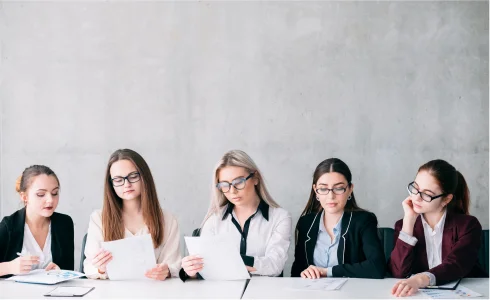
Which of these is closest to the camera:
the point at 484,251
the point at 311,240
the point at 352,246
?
the point at 352,246

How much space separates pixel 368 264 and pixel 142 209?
1.36 m

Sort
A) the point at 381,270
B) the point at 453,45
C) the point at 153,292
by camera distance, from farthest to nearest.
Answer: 1. the point at 453,45
2. the point at 381,270
3. the point at 153,292

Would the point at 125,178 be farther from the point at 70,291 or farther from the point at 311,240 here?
the point at 311,240

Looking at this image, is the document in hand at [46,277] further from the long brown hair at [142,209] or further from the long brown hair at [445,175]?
the long brown hair at [445,175]

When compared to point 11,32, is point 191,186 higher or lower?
lower

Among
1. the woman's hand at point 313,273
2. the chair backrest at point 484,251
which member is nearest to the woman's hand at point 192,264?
the woman's hand at point 313,273

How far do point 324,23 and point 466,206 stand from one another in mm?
1942

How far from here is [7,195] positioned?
5.21m

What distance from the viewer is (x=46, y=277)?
3.39 m

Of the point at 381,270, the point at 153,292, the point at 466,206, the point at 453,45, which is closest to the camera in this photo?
the point at 153,292

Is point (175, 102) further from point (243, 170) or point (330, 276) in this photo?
point (330, 276)

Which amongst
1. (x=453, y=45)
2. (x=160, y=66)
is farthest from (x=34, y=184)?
(x=453, y=45)

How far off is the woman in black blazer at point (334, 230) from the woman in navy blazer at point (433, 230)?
160mm

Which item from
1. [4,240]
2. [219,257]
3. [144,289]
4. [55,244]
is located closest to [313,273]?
[219,257]
